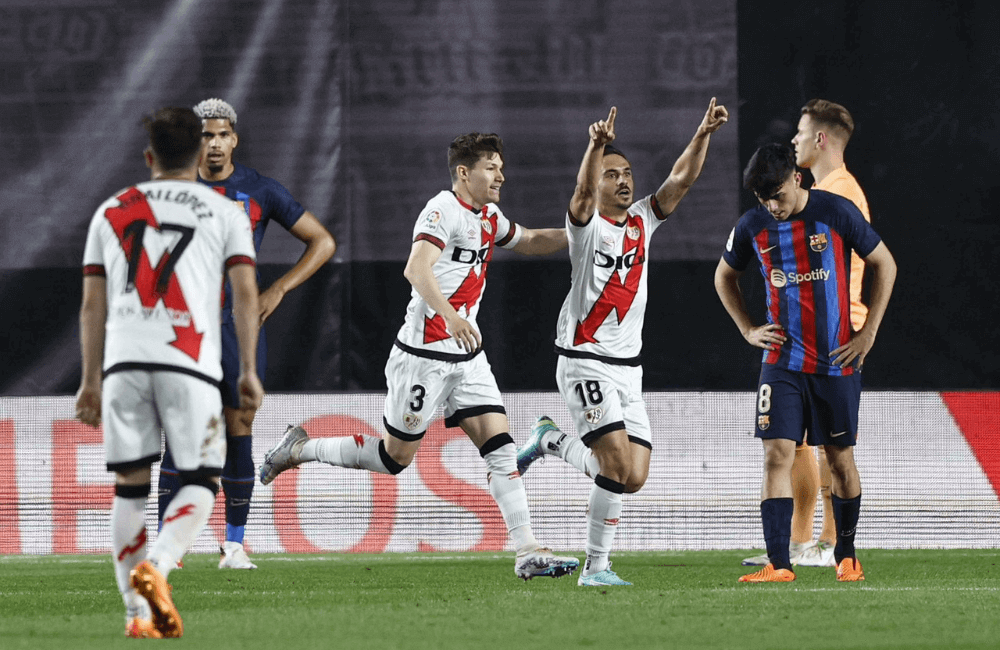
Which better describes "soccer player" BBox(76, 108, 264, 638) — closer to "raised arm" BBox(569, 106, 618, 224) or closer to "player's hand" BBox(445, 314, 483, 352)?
"player's hand" BBox(445, 314, 483, 352)

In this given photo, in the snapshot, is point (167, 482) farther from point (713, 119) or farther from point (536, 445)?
point (713, 119)

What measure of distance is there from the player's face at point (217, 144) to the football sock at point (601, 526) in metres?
2.25

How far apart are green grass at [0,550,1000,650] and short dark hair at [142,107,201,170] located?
51.8 inches

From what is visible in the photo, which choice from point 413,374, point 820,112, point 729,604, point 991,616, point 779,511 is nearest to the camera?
point 991,616

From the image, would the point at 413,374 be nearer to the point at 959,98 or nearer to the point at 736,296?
the point at 736,296

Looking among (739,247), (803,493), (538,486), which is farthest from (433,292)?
(538,486)

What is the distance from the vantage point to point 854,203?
634 centimetres

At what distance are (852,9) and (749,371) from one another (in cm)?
214

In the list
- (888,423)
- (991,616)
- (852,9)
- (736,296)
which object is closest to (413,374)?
(736,296)

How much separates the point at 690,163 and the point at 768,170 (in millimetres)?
529

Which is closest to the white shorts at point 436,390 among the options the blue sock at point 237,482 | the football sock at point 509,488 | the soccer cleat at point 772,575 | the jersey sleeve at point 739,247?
the football sock at point 509,488

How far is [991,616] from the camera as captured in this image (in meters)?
4.57

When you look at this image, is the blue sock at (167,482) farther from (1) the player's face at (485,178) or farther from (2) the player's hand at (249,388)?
(2) the player's hand at (249,388)

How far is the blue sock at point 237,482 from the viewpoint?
6.61m
